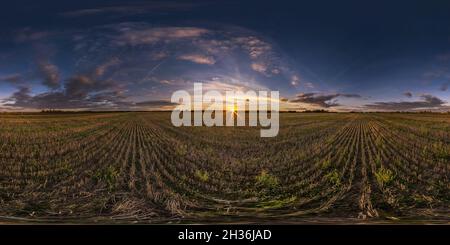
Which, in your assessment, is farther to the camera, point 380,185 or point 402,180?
point 402,180

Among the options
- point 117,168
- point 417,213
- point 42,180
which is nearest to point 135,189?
point 117,168

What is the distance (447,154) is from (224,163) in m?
5.84

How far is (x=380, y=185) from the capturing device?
658cm

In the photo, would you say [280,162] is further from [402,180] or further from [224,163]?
[402,180]

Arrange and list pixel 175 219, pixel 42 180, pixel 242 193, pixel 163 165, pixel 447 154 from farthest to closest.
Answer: pixel 447 154, pixel 163 165, pixel 42 180, pixel 242 193, pixel 175 219

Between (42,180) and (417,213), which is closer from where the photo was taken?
(417,213)

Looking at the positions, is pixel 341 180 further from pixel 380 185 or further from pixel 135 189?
pixel 135 189

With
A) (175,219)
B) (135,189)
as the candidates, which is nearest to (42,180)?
(135,189)

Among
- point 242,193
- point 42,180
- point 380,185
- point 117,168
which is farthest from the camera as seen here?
point 117,168

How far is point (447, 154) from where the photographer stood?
9.48m

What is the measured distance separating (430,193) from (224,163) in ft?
13.8

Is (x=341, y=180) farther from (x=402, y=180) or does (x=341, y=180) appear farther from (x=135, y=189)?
(x=135, y=189)

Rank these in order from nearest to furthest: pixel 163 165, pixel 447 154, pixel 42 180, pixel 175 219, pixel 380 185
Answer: pixel 175 219 < pixel 380 185 < pixel 42 180 < pixel 163 165 < pixel 447 154

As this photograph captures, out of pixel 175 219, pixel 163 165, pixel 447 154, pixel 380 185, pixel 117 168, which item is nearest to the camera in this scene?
pixel 175 219
